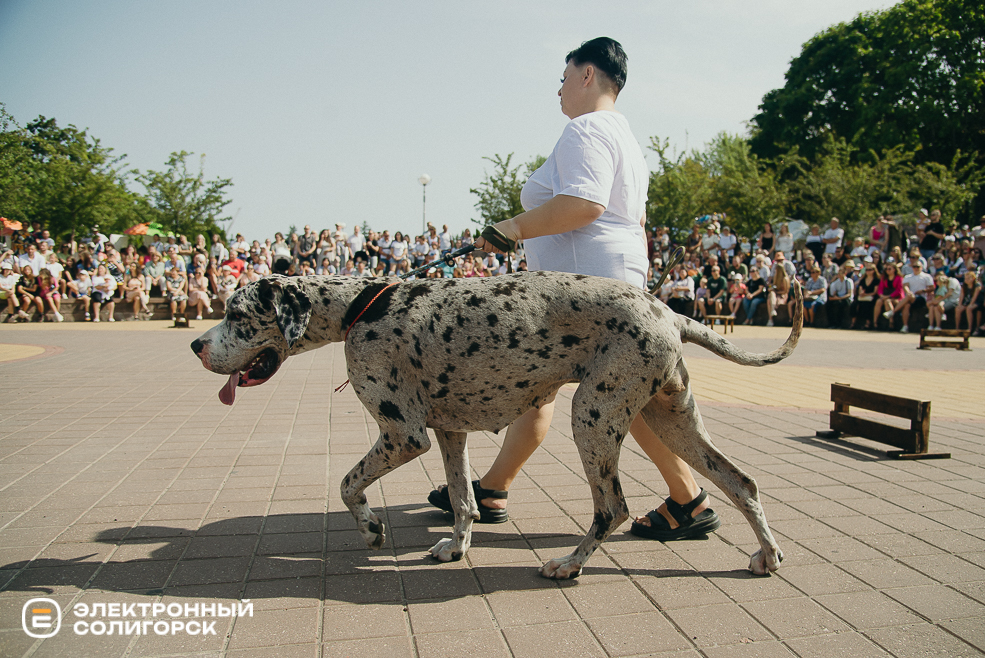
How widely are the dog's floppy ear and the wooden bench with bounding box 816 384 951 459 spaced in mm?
4631

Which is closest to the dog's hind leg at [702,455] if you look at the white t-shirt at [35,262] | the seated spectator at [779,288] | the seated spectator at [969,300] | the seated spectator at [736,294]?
the seated spectator at [969,300]

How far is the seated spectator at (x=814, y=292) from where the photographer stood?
19.2m

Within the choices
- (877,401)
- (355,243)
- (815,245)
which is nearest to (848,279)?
(815,245)

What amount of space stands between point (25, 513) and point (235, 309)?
1.96 meters

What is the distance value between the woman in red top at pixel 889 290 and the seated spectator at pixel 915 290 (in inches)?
6.0

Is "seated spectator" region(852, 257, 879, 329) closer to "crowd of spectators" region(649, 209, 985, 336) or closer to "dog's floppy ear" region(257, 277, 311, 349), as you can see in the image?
"crowd of spectators" region(649, 209, 985, 336)

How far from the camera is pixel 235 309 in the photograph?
3.25 m

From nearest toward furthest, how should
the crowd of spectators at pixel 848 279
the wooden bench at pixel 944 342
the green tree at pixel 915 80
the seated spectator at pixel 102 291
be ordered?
1. the wooden bench at pixel 944 342
2. the crowd of spectators at pixel 848 279
3. the seated spectator at pixel 102 291
4. the green tree at pixel 915 80

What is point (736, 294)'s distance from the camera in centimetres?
2050

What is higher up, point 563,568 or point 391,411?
point 391,411

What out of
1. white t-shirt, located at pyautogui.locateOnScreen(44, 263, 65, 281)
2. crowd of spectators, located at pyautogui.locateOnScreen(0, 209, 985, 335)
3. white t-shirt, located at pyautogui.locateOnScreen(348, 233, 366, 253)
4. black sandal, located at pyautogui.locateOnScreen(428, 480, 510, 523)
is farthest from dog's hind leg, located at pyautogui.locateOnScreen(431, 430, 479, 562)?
white t-shirt, located at pyautogui.locateOnScreen(348, 233, 366, 253)

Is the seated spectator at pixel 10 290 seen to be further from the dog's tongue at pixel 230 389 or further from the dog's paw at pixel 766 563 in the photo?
the dog's paw at pixel 766 563

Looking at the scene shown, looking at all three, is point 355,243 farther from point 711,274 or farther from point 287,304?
point 287,304

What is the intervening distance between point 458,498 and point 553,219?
1.50 metres
